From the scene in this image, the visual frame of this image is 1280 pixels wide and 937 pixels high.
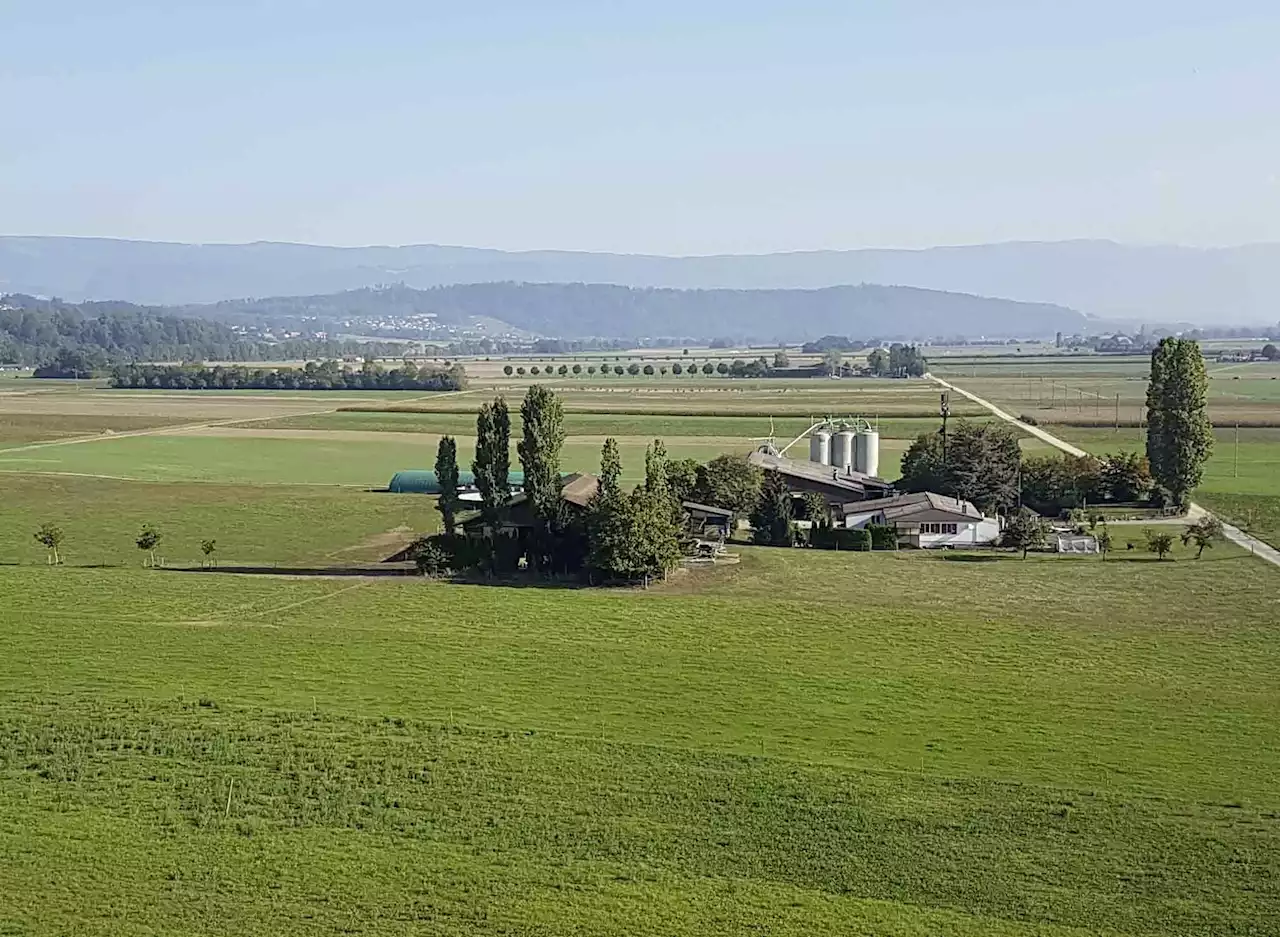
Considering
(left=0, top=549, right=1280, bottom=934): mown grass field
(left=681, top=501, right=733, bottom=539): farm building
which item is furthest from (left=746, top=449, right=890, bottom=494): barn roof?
(left=0, top=549, right=1280, bottom=934): mown grass field

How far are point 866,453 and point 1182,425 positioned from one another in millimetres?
13584

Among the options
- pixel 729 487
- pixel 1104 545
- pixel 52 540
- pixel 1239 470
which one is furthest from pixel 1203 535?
pixel 52 540

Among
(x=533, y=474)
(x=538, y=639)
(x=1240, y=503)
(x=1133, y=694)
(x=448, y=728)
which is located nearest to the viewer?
(x=448, y=728)

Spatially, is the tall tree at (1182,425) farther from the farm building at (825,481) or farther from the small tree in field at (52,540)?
the small tree in field at (52,540)

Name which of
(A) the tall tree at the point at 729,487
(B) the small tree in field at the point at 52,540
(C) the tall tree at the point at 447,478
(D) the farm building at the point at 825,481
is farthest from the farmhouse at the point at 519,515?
(B) the small tree in field at the point at 52,540

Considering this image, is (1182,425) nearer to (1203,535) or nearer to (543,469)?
(1203,535)

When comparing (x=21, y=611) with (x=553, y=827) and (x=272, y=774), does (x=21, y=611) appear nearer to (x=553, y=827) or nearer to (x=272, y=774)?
(x=272, y=774)

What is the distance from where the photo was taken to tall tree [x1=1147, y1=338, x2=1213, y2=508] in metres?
51.8

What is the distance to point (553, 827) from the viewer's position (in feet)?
64.7

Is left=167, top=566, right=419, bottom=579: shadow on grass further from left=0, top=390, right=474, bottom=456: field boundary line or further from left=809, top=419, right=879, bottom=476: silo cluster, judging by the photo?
left=0, top=390, right=474, bottom=456: field boundary line

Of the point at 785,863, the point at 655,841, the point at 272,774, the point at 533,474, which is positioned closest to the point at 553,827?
the point at 655,841

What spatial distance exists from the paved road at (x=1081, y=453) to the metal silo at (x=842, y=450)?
10.4 m

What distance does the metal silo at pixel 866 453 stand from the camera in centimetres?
6188

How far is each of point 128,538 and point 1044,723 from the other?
104 ft
